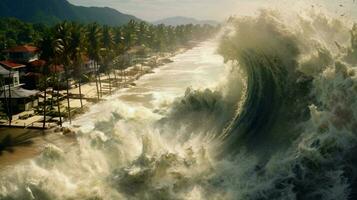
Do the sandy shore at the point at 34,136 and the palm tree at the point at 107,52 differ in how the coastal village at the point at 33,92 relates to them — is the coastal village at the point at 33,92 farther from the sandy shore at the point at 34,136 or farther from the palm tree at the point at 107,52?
the palm tree at the point at 107,52

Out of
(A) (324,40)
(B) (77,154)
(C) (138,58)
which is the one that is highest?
(A) (324,40)

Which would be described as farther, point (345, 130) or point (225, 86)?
point (225, 86)

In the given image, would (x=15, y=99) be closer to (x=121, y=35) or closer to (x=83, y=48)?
(x=83, y=48)

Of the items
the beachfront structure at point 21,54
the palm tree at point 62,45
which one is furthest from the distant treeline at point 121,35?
the palm tree at point 62,45

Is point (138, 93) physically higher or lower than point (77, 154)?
lower

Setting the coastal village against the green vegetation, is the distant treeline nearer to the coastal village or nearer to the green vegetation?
the green vegetation

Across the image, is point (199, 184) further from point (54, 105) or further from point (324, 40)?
point (54, 105)

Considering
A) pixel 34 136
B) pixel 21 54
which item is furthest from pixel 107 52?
pixel 34 136

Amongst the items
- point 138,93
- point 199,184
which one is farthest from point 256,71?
point 138,93
